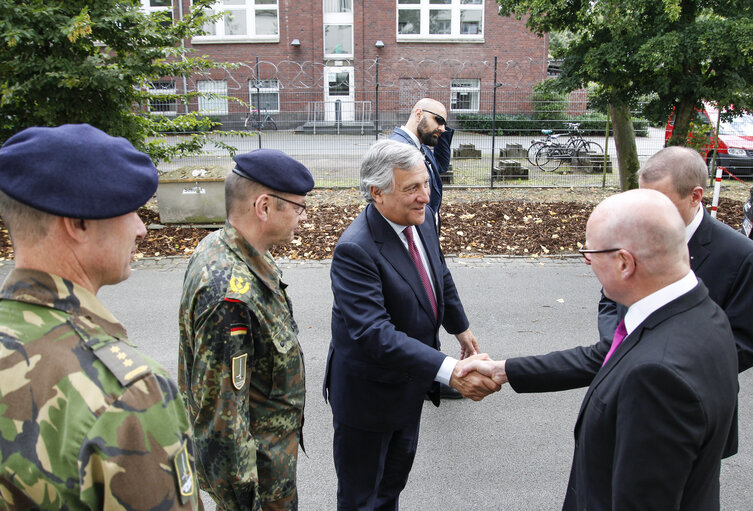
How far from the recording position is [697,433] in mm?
1672

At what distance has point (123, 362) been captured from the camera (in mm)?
1267

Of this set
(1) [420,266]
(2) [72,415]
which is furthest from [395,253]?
(2) [72,415]

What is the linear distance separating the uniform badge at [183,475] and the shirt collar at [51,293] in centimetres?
31

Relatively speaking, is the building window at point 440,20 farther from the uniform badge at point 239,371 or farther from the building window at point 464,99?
the uniform badge at point 239,371

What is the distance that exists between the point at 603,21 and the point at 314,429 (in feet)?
25.5

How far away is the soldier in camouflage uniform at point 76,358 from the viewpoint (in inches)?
46.7

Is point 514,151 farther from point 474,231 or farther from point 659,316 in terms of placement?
point 659,316

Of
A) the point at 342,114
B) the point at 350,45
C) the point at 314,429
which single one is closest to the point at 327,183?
the point at 342,114

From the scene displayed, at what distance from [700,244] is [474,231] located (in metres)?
6.72

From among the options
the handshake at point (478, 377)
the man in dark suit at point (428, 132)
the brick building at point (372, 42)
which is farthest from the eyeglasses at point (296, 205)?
the brick building at point (372, 42)

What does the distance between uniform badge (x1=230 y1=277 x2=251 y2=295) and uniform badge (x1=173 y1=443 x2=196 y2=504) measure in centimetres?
96

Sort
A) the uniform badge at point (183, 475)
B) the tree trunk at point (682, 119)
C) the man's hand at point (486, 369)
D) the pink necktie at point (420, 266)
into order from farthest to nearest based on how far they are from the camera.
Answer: the tree trunk at point (682, 119) → the pink necktie at point (420, 266) → the man's hand at point (486, 369) → the uniform badge at point (183, 475)

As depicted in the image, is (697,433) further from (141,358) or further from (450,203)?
(450,203)

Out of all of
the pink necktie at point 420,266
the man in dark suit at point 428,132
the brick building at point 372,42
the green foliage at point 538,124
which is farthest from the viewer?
the brick building at point 372,42
